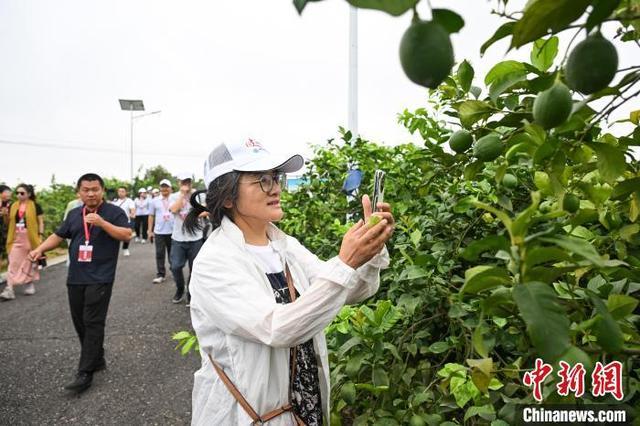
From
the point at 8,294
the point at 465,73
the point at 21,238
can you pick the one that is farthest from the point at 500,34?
the point at 8,294

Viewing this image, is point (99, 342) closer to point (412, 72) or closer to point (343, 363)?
point (343, 363)

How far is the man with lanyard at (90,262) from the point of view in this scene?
3645 mm

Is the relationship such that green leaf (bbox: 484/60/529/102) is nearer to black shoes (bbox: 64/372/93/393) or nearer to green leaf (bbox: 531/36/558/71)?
green leaf (bbox: 531/36/558/71)

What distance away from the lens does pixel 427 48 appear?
47cm

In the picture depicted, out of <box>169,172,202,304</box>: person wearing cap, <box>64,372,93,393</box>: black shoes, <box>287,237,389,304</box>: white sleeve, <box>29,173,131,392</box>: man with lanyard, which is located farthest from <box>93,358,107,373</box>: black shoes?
<box>287,237,389,304</box>: white sleeve

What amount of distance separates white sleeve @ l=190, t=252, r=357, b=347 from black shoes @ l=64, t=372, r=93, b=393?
2585 mm

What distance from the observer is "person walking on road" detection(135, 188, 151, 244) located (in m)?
12.6

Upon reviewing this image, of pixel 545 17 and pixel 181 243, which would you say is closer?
pixel 545 17

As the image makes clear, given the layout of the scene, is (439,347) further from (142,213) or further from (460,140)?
(142,213)

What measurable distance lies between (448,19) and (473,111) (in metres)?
0.52

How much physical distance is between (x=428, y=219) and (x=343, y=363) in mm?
658

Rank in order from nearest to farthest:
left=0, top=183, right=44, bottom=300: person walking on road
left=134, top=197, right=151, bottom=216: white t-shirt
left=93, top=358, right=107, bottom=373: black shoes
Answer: left=93, top=358, right=107, bottom=373: black shoes → left=0, top=183, right=44, bottom=300: person walking on road → left=134, top=197, right=151, bottom=216: white t-shirt

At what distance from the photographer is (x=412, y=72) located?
479 mm

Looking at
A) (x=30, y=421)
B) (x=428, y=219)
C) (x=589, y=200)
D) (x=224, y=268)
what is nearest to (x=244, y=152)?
(x=224, y=268)
